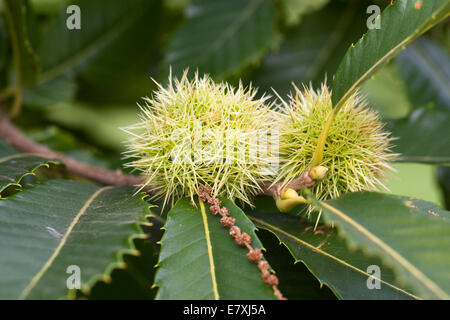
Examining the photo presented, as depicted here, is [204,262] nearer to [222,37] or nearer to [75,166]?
[75,166]

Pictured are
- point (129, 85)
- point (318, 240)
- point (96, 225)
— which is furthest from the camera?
point (129, 85)

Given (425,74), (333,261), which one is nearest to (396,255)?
(333,261)

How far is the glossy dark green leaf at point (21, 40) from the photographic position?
68.8 inches

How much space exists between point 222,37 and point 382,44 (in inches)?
51.0

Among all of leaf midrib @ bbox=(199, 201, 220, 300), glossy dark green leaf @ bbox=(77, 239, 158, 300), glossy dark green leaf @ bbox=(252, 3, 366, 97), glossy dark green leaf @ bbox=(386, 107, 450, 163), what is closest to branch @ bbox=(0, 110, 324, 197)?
leaf midrib @ bbox=(199, 201, 220, 300)

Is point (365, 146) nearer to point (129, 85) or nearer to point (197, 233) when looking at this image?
point (197, 233)

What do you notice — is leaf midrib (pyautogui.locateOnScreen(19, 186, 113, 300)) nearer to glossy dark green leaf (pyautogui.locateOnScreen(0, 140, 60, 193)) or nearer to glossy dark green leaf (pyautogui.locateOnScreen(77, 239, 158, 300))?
glossy dark green leaf (pyautogui.locateOnScreen(0, 140, 60, 193))

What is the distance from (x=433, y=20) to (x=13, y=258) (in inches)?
38.4

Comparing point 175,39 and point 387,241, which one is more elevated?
point 175,39

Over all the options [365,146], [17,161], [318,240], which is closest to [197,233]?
[318,240]

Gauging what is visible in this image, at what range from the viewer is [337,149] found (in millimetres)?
1196

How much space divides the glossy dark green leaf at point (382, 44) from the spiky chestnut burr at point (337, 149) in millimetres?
154
